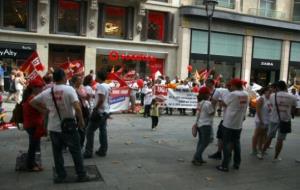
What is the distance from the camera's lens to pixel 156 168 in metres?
8.10

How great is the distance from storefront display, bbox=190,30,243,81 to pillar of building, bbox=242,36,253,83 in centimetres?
31

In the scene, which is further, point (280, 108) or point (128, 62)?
point (128, 62)

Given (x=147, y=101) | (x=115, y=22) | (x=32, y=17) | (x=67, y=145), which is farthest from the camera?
(x=115, y=22)

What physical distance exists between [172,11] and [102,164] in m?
21.9

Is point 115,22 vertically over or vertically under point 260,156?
over

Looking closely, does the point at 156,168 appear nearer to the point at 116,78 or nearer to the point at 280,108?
the point at 280,108

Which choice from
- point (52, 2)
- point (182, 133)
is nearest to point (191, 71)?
point (52, 2)

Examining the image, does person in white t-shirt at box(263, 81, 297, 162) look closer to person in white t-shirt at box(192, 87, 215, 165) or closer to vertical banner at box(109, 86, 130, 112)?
person in white t-shirt at box(192, 87, 215, 165)

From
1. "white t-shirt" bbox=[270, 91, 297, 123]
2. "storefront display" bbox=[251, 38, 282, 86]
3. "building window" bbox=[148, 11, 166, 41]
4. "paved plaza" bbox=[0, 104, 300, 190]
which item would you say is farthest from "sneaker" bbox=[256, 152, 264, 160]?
"storefront display" bbox=[251, 38, 282, 86]

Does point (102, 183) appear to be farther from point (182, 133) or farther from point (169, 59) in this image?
point (169, 59)

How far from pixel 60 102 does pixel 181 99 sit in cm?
1271

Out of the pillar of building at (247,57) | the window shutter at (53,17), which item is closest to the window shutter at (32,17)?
the window shutter at (53,17)

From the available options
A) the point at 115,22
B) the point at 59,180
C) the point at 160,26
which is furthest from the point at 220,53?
the point at 59,180

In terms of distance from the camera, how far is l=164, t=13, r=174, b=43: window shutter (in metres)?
29.0
